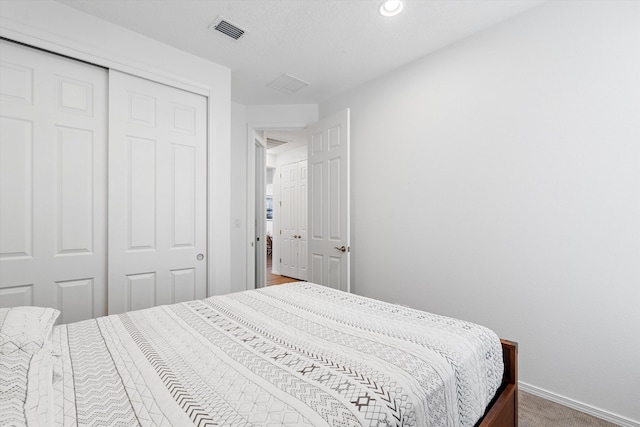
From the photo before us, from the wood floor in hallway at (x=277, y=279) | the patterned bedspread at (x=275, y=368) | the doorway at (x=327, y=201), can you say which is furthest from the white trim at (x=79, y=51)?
the wood floor in hallway at (x=277, y=279)

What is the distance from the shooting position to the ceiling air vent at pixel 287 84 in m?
3.04

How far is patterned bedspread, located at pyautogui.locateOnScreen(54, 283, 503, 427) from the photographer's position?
73 cm

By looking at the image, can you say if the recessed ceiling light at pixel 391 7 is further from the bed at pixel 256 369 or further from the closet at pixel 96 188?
the bed at pixel 256 369

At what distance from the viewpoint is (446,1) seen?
6.43 ft

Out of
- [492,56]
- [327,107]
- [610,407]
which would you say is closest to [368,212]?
[327,107]

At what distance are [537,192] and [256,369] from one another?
2090mm

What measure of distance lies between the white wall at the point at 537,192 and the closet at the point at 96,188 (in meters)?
1.97

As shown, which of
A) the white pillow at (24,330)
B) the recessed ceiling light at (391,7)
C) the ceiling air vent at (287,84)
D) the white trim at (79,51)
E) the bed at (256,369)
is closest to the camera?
the bed at (256,369)

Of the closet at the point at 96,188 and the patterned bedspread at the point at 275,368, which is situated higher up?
the closet at the point at 96,188

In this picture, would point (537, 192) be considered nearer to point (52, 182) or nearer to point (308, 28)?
point (308, 28)

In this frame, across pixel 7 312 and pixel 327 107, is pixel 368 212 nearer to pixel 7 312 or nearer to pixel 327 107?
pixel 327 107

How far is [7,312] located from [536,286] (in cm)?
286

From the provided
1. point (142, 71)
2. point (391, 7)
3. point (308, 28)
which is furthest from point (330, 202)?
point (142, 71)

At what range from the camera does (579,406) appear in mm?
1798
